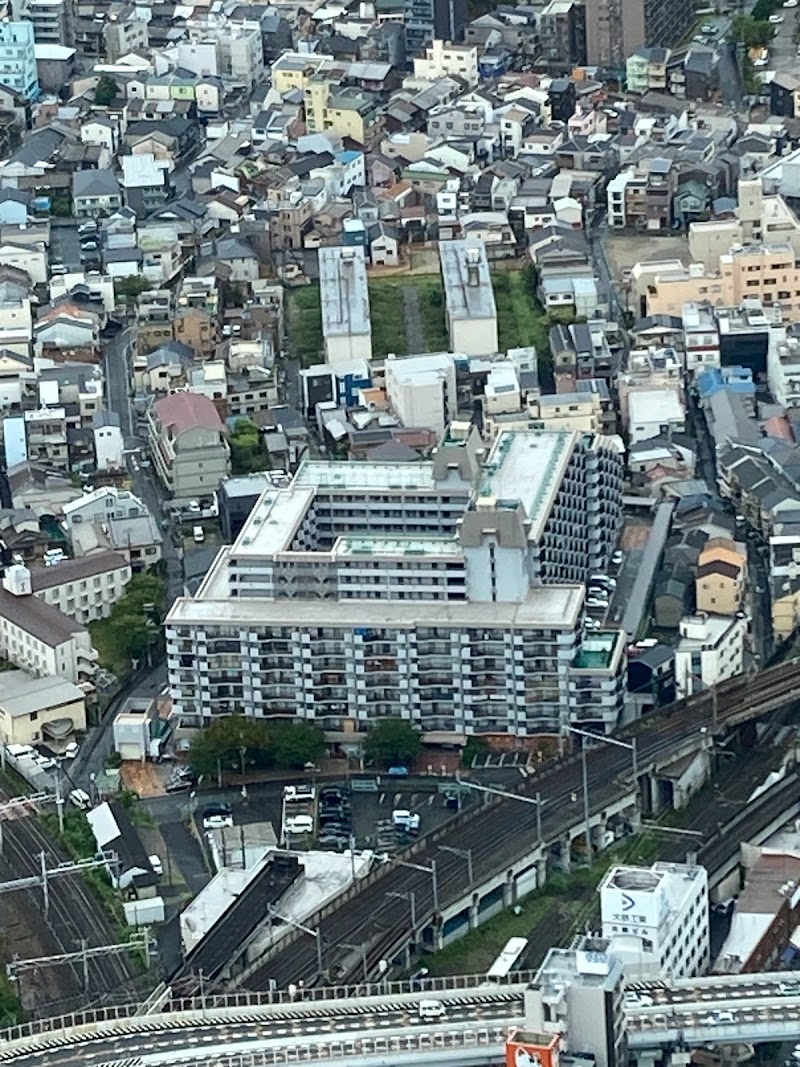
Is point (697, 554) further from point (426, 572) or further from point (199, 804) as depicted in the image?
point (199, 804)

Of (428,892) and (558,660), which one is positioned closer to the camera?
(428,892)

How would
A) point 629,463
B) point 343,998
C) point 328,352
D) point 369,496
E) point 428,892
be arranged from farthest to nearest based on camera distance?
point 328,352 < point 629,463 < point 369,496 < point 428,892 < point 343,998

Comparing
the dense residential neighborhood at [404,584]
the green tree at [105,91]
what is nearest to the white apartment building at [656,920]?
the dense residential neighborhood at [404,584]

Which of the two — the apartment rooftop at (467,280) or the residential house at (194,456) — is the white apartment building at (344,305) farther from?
the residential house at (194,456)

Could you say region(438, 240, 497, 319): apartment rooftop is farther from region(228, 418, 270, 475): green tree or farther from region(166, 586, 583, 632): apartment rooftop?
region(166, 586, 583, 632): apartment rooftop

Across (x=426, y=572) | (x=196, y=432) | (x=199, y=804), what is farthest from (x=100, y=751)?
(x=196, y=432)

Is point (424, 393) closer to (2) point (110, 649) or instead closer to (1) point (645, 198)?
(2) point (110, 649)
